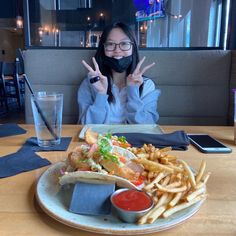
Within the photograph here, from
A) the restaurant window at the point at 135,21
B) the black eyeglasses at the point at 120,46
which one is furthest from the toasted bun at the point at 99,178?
the restaurant window at the point at 135,21

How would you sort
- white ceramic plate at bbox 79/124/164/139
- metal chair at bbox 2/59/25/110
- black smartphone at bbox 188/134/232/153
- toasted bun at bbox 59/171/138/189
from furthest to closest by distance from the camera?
metal chair at bbox 2/59/25/110
white ceramic plate at bbox 79/124/164/139
black smartphone at bbox 188/134/232/153
toasted bun at bbox 59/171/138/189

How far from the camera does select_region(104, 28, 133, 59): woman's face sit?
1704mm

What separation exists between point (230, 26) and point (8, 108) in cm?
526

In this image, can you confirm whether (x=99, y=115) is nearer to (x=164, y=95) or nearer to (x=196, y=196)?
(x=164, y=95)

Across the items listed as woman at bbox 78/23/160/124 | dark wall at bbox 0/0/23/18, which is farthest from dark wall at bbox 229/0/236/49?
dark wall at bbox 0/0/23/18

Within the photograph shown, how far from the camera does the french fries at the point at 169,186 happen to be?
1.75 ft

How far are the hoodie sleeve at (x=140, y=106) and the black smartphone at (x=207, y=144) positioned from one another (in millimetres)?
525

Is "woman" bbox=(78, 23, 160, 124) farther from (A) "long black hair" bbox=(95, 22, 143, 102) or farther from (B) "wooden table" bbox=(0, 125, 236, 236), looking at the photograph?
(B) "wooden table" bbox=(0, 125, 236, 236)

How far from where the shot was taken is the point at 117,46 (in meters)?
1.71

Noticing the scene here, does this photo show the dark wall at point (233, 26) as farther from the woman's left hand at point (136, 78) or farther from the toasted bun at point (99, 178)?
the toasted bun at point (99, 178)

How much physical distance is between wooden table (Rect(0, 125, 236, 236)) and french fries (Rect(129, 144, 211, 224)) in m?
0.03

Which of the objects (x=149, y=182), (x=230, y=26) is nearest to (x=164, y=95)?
(x=230, y=26)

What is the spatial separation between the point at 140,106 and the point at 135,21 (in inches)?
42.5

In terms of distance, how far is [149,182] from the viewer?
2.11ft
